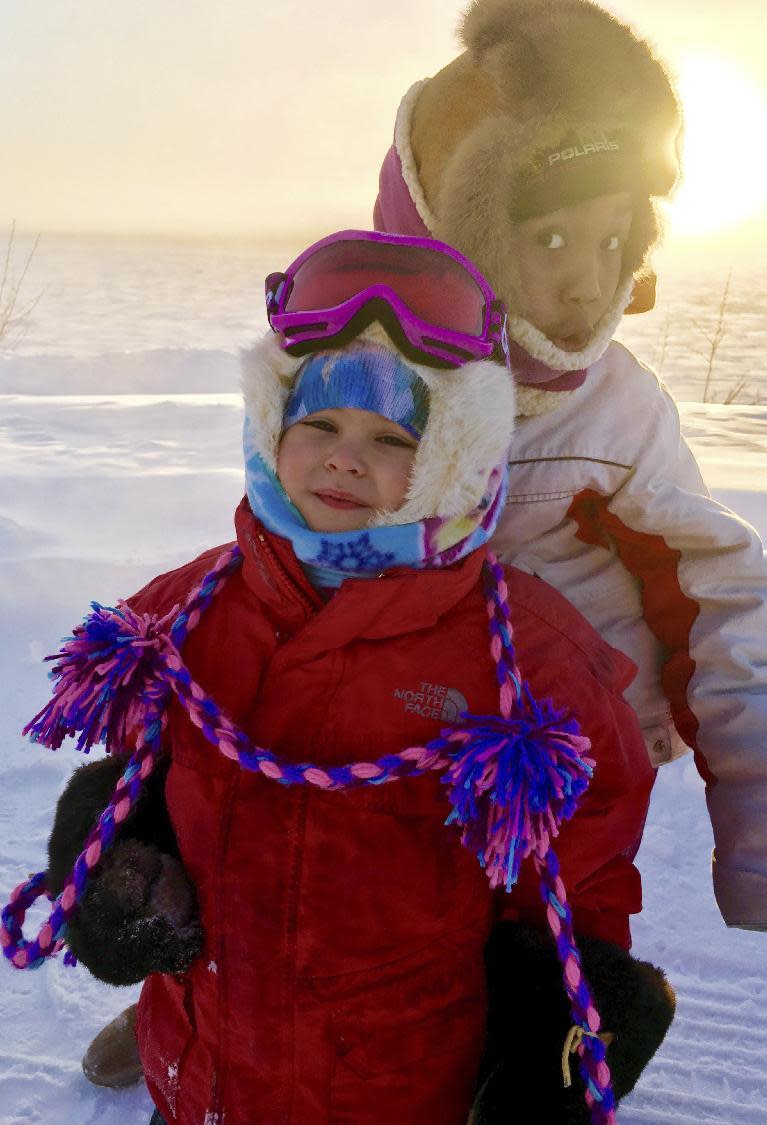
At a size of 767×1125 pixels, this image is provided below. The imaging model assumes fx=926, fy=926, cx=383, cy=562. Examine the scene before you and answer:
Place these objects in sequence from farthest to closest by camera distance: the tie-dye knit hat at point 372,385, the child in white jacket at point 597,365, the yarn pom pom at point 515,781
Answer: the child in white jacket at point 597,365
the tie-dye knit hat at point 372,385
the yarn pom pom at point 515,781

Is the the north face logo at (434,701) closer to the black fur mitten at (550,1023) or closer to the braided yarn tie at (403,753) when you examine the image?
Answer: the braided yarn tie at (403,753)

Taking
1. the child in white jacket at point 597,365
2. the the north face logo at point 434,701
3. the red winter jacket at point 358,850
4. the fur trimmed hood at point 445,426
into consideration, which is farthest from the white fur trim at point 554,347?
the the north face logo at point 434,701

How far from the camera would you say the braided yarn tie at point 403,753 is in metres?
1.18

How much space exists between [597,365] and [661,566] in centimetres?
36

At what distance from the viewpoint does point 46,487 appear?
4.24 m

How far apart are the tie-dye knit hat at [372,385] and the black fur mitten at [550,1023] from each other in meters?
0.75

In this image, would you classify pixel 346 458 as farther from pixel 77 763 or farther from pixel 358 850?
pixel 77 763

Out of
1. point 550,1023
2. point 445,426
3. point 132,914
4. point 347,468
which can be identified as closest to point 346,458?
point 347,468

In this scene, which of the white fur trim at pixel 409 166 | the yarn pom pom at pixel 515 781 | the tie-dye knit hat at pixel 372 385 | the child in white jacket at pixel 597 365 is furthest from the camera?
the white fur trim at pixel 409 166

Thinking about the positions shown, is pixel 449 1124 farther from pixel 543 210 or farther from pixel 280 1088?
pixel 543 210

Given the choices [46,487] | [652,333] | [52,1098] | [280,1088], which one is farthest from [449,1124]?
[652,333]

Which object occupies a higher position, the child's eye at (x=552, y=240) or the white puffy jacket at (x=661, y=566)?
the child's eye at (x=552, y=240)

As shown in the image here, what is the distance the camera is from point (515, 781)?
1167mm

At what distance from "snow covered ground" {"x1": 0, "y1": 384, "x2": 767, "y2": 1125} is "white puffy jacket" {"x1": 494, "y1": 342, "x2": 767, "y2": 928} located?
26.9 inches
